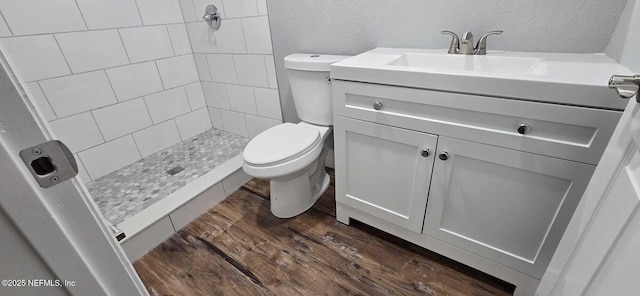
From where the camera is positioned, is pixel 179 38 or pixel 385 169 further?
pixel 179 38

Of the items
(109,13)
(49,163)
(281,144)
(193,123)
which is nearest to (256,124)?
(193,123)

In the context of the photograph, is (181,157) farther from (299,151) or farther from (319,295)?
(319,295)

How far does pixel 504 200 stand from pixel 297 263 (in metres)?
0.85

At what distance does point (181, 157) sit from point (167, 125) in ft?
0.95

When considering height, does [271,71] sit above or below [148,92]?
above

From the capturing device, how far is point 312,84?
1418mm

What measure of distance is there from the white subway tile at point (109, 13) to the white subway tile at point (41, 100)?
430mm

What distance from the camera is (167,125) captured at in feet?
6.75

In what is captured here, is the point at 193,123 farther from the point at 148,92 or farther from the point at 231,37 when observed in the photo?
the point at 231,37

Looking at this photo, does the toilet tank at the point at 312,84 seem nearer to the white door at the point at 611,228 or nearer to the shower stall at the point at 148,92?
the shower stall at the point at 148,92

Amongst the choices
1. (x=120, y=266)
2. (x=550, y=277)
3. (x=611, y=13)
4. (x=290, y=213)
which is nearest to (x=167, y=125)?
Result: (x=290, y=213)

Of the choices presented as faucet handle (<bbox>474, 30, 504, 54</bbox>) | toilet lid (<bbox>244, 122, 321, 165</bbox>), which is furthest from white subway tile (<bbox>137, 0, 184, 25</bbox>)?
faucet handle (<bbox>474, 30, 504, 54</bbox>)

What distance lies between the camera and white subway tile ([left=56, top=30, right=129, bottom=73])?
1513 millimetres

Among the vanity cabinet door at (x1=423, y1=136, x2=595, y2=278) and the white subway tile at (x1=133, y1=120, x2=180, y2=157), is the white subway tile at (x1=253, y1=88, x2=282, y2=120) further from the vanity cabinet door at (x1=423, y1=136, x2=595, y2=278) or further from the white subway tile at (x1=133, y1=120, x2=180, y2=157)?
the vanity cabinet door at (x1=423, y1=136, x2=595, y2=278)
